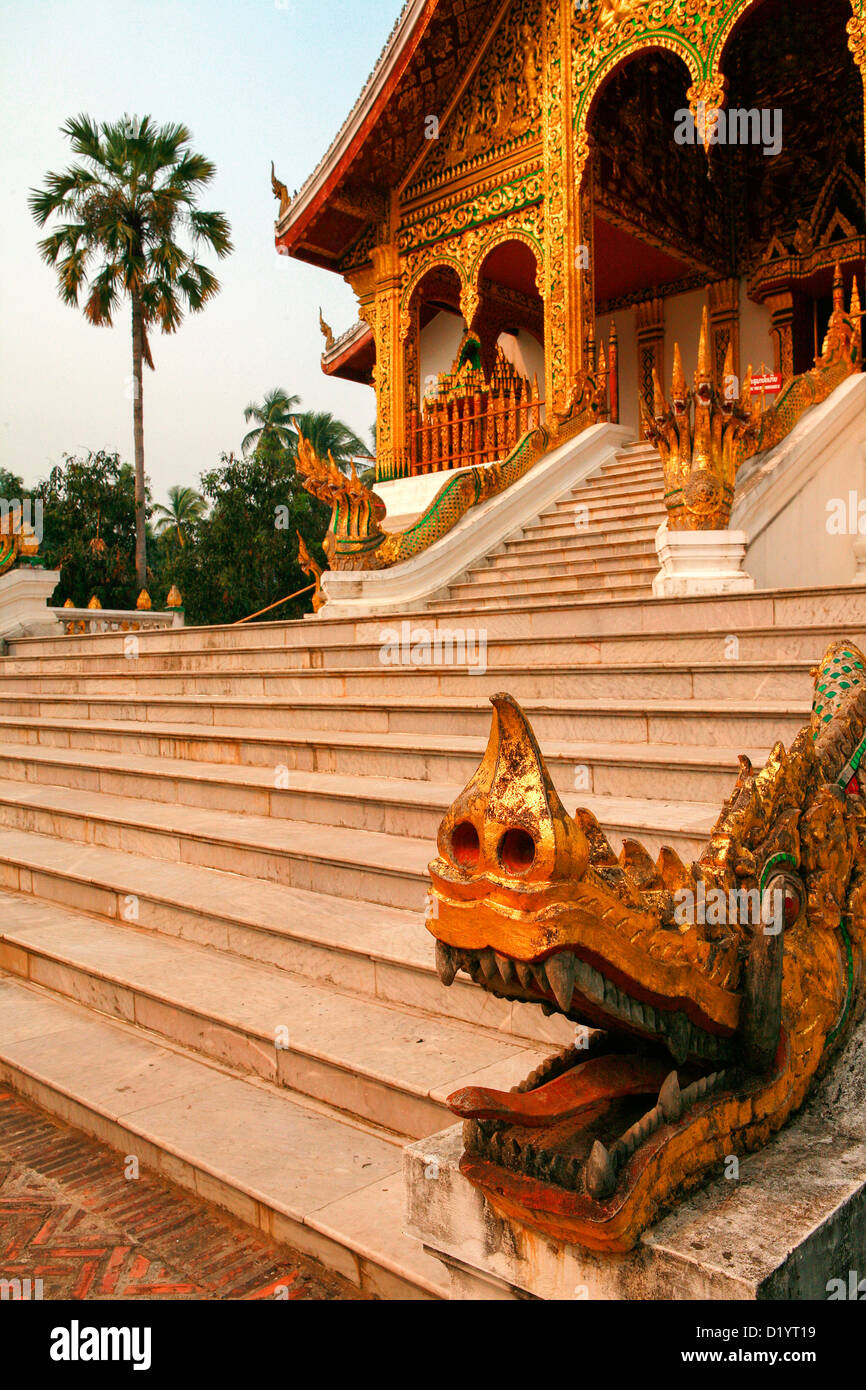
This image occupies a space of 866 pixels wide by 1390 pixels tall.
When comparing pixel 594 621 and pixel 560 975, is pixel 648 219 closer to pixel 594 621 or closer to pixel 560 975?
pixel 594 621

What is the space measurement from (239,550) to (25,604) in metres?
6.46

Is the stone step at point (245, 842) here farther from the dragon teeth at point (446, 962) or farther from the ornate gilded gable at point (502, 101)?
the ornate gilded gable at point (502, 101)

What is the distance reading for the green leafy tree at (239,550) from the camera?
17.4 metres

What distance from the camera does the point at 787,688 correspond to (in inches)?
163

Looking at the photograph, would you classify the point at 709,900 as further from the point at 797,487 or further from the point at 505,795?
the point at 797,487

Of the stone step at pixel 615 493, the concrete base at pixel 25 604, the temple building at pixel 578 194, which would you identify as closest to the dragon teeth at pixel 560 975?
the stone step at pixel 615 493

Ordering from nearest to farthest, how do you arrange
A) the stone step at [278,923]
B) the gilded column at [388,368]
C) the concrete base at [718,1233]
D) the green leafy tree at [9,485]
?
the concrete base at [718,1233] < the stone step at [278,923] < the gilded column at [388,368] < the green leafy tree at [9,485]

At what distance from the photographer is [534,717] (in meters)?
4.84

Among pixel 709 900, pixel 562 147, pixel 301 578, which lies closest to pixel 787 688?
pixel 709 900

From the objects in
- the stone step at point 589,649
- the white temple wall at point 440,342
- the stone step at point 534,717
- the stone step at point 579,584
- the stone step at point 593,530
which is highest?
the white temple wall at point 440,342

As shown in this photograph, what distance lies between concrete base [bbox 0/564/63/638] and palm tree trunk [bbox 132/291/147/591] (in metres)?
6.71

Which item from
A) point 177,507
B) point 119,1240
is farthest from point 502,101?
point 177,507

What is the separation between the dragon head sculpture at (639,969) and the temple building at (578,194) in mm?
9182
